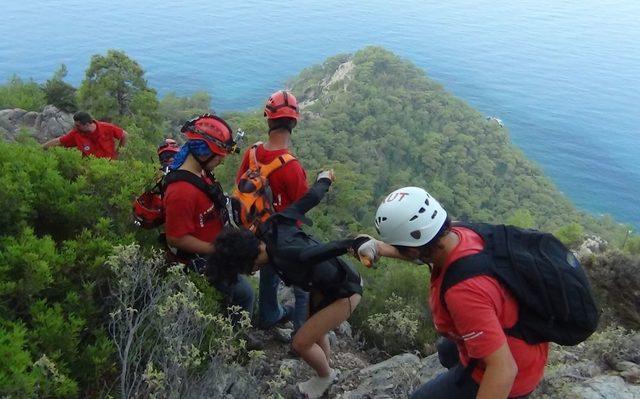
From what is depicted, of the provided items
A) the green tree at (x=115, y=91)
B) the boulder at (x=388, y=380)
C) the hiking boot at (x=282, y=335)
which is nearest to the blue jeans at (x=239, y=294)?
the hiking boot at (x=282, y=335)

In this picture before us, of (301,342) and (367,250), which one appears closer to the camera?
(367,250)

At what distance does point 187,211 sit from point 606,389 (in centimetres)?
438

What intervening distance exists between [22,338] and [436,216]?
2590 mm

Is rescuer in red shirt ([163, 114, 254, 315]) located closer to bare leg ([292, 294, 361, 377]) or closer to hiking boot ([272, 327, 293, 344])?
bare leg ([292, 294, 361, 377])

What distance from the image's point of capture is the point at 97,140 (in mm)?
8211

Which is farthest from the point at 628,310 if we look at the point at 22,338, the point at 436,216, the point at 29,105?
the point at 29,105

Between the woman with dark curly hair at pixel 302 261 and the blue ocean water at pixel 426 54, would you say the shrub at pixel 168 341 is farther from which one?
the blue ocean water at pixel 426 54

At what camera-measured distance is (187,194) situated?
435 cm

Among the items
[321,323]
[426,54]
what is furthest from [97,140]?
[426,54]

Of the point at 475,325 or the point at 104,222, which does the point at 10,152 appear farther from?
the point at 475,325

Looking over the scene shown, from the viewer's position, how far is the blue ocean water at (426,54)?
310 ft

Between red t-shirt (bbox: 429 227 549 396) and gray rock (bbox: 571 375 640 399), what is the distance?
6.95 ft

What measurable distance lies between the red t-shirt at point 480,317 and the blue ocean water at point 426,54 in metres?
86.5

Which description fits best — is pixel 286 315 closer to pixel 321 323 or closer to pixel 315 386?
pixel 315 386
